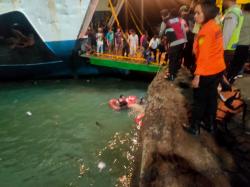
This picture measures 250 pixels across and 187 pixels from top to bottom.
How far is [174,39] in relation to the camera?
23.4ft

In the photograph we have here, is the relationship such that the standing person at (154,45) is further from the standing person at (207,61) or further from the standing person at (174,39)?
the standing person at (207,61)

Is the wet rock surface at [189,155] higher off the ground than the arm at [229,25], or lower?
lower

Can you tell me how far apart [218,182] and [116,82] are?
439 inches

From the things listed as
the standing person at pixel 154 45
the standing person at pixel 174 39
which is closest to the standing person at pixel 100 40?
the standing person at pixel 154 45

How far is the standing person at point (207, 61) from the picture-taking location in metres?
4.18

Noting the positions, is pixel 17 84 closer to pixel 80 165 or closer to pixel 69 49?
pixel 69 49

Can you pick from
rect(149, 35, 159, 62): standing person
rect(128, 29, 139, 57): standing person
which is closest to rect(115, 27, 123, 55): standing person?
rect(128, 29, 139, 57): standing person

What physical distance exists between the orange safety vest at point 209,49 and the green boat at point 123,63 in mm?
8575

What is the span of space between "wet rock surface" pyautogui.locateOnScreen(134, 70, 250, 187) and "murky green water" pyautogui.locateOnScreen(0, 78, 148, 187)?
2552 millimetres

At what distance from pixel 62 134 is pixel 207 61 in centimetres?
654

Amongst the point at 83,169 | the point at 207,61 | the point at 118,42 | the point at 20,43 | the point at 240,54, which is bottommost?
the point at 83,169

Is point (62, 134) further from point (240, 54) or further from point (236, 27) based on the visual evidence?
point (236, 27)

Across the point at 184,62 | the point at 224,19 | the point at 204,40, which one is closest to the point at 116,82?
the point at 184,62

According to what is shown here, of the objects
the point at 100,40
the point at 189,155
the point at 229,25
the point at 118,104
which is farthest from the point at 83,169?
the point at 100,40
